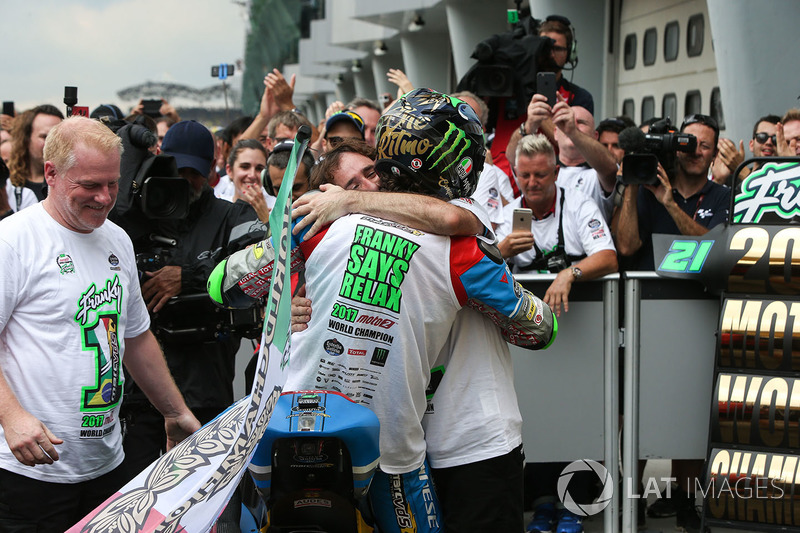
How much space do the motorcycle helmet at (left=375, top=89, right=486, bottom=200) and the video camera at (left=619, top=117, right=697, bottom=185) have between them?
279cm

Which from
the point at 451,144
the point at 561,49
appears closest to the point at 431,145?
the point at 451,144

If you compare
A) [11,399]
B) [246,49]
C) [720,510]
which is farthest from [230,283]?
[246,49]

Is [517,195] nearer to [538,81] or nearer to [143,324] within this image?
[538,81]

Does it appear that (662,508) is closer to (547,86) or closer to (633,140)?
(633,140)

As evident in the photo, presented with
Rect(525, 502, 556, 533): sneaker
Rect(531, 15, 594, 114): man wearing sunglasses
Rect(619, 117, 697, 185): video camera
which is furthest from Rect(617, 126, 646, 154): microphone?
Rect(525, 502, 556, 533): sneaker

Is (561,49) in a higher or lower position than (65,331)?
higher

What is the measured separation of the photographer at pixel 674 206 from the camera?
566cm

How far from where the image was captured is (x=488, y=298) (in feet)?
9.51

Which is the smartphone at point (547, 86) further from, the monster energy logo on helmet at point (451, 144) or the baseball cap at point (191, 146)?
the monster energy logo on helmet at point (451, 144)

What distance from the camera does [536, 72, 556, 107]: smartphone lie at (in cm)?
600

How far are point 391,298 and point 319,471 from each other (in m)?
Result: 0.56

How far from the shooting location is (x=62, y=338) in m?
3.11

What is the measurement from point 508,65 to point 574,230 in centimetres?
162

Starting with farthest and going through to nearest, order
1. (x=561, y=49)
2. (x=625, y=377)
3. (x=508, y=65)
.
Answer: (x=561, y=49) < (x=508, y=65) < (x=625, y=377)
